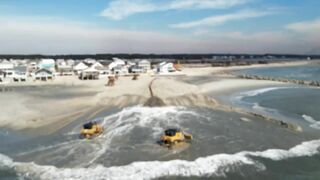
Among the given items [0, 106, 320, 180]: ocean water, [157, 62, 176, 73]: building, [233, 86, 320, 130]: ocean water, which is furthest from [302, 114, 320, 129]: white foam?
[157, 62, 176, 73]: building

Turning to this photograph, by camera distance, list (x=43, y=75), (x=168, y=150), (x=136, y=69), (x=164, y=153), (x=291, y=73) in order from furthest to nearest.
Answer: (x=291, y=73), (x=136, y=69), (x=43, y=75), (x=168, y=150), (x=164, y=153)

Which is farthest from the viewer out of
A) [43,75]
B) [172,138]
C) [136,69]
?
[136,69]

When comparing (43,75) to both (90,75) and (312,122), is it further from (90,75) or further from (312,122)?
(312,122)

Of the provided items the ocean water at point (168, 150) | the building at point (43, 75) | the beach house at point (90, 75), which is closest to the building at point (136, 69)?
the beach house at point (90, 75)

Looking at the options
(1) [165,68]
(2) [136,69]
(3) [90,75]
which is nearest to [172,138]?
(3) [90,75]

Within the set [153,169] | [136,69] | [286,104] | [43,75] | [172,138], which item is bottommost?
[286,104]

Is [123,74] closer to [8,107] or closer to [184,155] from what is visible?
[8,107]

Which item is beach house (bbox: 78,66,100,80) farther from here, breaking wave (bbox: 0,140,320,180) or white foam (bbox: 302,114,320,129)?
breaking wave (bbox: 0,140,320,180)

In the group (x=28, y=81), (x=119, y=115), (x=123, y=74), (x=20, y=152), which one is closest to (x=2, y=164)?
(x=20, y=152)

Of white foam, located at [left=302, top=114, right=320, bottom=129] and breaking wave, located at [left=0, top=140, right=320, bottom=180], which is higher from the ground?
breaking wave, located at [left=0, top=140, right=320, bottom=180]
